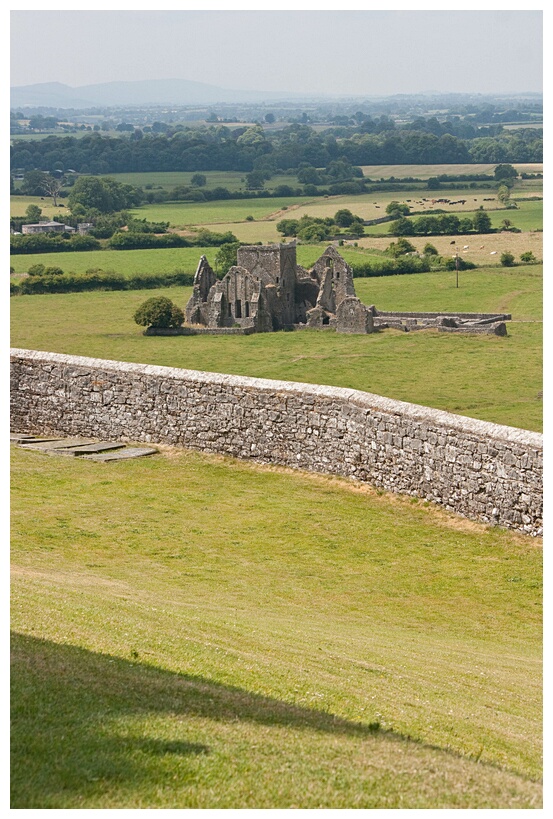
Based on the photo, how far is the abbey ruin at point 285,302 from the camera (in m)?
83.6

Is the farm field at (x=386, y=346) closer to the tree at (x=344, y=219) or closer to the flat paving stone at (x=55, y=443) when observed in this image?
the flat paving stone at (x=55, y=443)

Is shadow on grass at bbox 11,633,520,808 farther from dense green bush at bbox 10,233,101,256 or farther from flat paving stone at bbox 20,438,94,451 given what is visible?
dense green bush at bbox 10,233,101,256

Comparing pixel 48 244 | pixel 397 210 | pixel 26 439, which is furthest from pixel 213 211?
pixel 26 439

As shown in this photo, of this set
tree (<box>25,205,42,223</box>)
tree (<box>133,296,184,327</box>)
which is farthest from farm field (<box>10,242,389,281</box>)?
tree (<box>25,205,42,223</box>)

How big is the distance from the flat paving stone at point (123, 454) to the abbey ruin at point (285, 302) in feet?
199

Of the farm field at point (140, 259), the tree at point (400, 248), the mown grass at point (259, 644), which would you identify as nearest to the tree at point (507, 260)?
→ the tree at point (400, 248)

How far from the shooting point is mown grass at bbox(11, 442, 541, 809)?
7582 mm

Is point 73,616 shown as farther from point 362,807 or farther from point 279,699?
point 362,807

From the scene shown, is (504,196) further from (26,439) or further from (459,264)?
(26,439)

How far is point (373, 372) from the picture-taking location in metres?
64.4

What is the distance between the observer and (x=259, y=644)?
11.8m

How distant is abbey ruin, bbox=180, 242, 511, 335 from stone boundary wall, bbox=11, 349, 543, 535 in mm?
59542

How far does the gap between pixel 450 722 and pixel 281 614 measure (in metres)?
4.56

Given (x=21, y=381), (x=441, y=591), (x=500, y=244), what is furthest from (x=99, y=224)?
(x=441, y=591)
